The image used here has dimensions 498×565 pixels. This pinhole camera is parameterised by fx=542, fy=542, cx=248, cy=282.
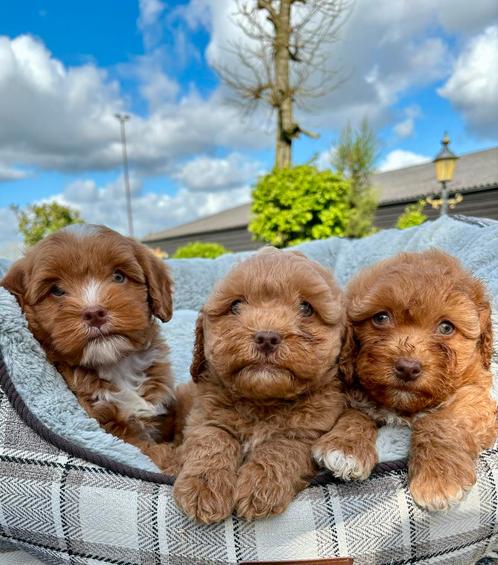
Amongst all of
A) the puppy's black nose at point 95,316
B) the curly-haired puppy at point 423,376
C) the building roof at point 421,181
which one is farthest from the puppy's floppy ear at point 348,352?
Answer: the building roof at point 421,181

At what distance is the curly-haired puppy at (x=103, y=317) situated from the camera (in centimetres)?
279

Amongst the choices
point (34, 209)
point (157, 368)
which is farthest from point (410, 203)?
point (157, 368)

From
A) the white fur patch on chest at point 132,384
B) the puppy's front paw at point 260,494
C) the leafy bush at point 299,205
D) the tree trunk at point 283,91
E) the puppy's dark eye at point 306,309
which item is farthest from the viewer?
the tree trunk at point 283,91

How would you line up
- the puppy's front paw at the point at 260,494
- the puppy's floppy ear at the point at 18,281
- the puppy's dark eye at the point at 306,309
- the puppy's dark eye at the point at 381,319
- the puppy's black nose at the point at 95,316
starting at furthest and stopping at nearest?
the puppy's floppy ear at the point at 18,281
the puppy's black nose at the point at 95,316
the puppy's dark eye at the point at 381,319
the puppy's dark eye at the point at 306,309
the puppy's front paw at the point at 260,494

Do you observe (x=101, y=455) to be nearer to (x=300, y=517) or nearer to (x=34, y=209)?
(x=300, y=517)

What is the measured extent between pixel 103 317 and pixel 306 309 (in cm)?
106

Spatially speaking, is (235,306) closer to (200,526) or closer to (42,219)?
(200,526)

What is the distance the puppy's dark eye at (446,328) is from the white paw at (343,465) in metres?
0.72

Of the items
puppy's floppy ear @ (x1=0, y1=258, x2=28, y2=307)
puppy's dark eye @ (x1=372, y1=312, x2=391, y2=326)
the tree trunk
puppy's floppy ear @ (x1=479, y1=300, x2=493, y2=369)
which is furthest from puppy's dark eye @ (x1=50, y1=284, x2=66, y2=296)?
the tree trunk

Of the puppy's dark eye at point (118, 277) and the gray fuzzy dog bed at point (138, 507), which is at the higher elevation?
the puppy's dark eye at point (118, 277)

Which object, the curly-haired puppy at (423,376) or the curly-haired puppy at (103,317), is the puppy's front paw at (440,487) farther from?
the curly-haired puppy at (103,317)

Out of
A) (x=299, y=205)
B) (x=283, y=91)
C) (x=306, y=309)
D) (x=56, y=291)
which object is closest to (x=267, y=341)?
(x=306, y=309)

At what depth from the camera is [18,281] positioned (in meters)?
3.03

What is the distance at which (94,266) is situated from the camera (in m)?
2.87
